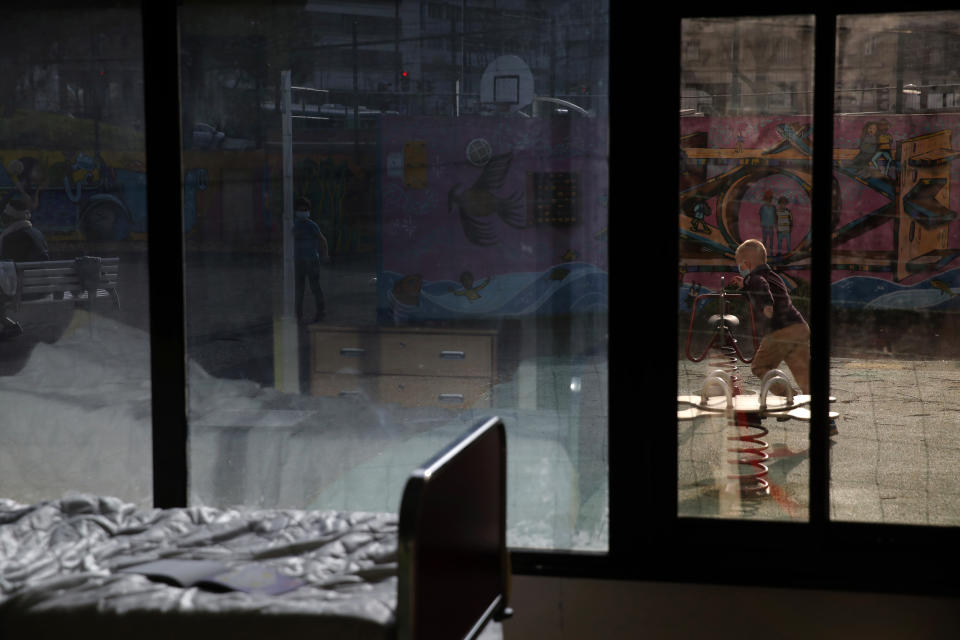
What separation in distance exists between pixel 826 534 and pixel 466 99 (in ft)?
6.07

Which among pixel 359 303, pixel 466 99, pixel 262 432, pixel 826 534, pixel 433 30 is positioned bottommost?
pixel 826 534

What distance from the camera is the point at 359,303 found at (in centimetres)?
381

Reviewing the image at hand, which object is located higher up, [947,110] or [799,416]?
[947,110]

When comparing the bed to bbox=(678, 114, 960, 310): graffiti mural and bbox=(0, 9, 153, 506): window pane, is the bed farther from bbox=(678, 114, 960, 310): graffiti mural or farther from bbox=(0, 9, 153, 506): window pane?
bbox=(678, 114, 960, 310): graffiti mural

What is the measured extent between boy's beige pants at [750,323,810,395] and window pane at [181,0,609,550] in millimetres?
520

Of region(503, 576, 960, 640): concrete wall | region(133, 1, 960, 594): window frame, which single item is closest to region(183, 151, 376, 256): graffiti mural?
region(133, 1, 960, 594): window frame

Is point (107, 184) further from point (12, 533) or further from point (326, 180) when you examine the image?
point (12, 533)

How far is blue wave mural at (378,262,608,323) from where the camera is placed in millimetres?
3650

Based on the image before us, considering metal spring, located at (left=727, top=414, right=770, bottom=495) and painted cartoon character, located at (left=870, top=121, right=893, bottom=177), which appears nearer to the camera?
painted cartoon character, located at (left=870, top=121, right=893, bottom=177)

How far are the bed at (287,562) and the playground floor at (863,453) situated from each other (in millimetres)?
829

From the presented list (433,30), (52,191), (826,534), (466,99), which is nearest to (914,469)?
(826,534)

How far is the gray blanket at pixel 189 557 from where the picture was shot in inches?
99.0

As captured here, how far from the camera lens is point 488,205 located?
146 inches

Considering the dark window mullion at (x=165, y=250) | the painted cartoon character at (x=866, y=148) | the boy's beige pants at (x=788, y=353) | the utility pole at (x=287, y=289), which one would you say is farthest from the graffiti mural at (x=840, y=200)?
the dark window mullion at (x=165, y=250)
